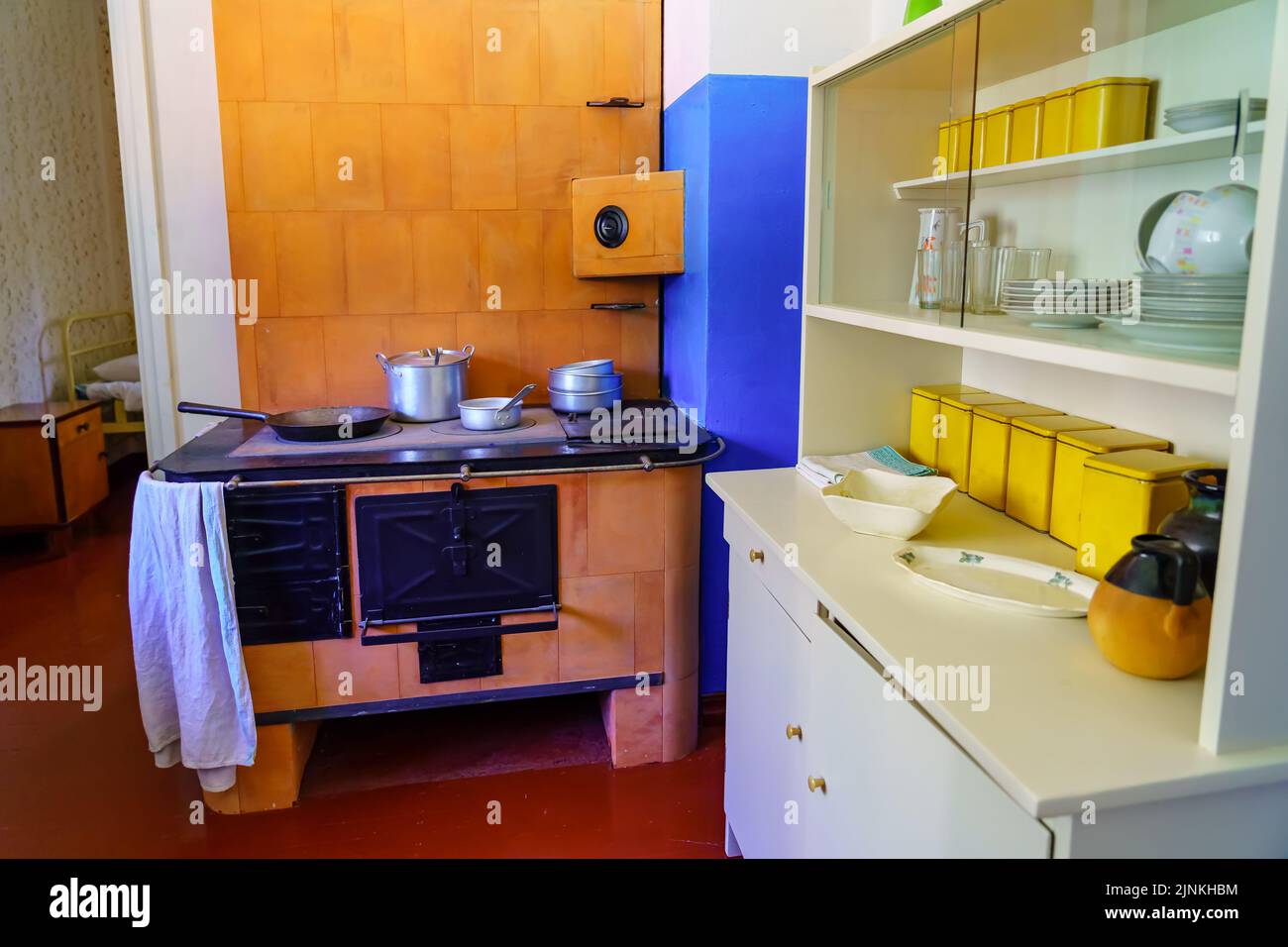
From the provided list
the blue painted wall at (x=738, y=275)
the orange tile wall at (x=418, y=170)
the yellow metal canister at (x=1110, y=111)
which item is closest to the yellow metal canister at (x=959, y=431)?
the yellow metal canister at (x=1110, y=111)

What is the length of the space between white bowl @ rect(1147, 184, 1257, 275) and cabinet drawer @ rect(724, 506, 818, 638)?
2.23ft

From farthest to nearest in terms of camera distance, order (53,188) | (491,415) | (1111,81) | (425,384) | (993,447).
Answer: (53,188)
(425,384)
(491,415)
(993,447)
(1111,81)

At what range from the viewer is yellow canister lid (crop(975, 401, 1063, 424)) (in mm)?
1689

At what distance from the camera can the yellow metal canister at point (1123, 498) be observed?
1.30 metres

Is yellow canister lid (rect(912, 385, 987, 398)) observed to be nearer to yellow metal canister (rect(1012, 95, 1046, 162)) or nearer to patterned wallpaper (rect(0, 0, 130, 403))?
yellow metal canister (rect(1012, 95, 1046, 162))

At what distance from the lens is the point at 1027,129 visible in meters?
1.47

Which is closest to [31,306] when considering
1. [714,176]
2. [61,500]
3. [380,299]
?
[61,500]

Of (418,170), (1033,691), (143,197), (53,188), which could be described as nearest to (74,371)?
(53,188)

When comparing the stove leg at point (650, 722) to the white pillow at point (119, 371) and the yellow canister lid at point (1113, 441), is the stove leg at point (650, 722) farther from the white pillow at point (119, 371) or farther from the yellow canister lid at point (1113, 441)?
the white pillow at point (119, 371)

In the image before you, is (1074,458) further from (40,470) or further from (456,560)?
(40,470)

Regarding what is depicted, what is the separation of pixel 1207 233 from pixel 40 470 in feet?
13.9
